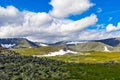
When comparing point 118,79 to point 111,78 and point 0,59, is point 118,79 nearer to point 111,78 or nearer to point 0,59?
point 111,78

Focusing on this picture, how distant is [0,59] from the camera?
7875 cm

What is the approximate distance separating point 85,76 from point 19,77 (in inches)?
612

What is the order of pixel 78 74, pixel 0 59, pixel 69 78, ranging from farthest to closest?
1. pixel 0 59
2. pixel 78 74
3. pixel 69 78

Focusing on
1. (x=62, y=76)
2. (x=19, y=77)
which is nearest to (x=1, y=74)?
(x=19, y=77)

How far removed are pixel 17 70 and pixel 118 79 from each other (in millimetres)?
22366

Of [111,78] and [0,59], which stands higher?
[0,59]

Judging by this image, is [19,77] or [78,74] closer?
[19,77]

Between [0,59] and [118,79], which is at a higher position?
[0,59]

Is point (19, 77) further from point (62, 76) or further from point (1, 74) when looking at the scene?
point (62, 76)

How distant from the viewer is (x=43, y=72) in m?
63.1

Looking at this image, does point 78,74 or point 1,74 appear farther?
point 78,74

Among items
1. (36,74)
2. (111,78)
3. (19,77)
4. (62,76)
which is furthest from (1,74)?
(111,78)

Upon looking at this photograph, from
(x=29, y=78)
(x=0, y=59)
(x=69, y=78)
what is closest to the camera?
(x=29, y=78)

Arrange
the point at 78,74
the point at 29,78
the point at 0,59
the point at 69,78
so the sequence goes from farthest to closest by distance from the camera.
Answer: the point at 0,59 < the point at 78,74 < the point at 69,78 < the point at 29,78
